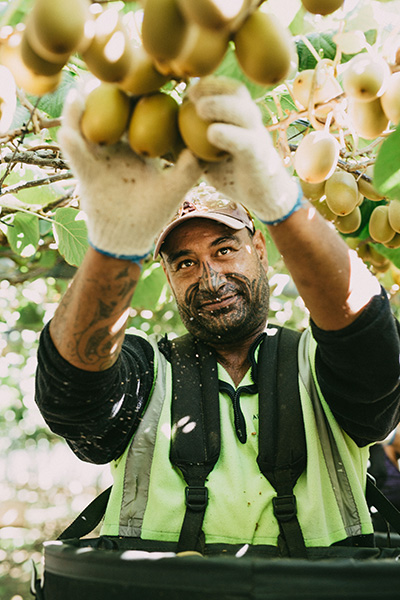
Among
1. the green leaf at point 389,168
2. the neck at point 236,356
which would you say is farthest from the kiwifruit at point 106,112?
the neck at point 236,356

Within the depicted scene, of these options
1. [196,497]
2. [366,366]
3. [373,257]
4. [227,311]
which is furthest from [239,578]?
[373,257]

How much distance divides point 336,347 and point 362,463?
1.80 feet

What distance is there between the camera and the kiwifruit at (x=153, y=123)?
0.79 metres

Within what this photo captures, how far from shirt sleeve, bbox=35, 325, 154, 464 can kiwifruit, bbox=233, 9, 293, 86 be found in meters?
0.71

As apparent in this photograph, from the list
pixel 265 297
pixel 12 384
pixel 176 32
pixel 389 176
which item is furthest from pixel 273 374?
pixel 12 384

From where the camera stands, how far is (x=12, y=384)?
4.93 meters

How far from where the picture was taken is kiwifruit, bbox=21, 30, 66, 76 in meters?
0.77

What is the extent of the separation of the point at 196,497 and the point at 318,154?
85 cm

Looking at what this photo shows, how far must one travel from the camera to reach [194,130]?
2.69 feet

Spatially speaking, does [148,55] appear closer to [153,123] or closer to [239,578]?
[153,123]

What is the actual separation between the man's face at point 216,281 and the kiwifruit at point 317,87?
0.53 meters

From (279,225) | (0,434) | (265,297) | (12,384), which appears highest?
(279,225)

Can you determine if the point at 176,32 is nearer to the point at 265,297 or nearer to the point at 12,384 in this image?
the point at 265,297

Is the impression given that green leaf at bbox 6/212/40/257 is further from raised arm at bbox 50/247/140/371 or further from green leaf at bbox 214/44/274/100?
green leaf at bbox 214/44/274/100
